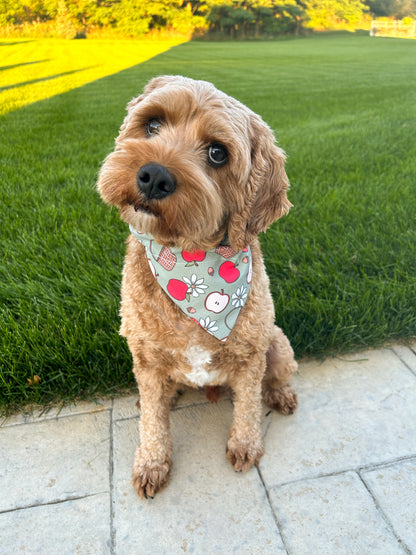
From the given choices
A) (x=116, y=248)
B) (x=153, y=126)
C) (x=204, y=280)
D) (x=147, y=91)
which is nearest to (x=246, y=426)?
(x=204, y=280)

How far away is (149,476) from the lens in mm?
1989

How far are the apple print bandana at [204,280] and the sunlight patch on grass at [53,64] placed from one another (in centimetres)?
780

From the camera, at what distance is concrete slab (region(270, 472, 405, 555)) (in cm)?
179

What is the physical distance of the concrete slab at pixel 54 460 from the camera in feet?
6.52

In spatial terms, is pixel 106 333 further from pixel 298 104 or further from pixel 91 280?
pixel 298 104

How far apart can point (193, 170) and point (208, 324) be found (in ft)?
2.28

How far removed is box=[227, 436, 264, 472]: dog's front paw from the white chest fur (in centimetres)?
41

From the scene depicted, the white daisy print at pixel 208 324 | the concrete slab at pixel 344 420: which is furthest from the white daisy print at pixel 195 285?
the concrete slab at pixel 344 420

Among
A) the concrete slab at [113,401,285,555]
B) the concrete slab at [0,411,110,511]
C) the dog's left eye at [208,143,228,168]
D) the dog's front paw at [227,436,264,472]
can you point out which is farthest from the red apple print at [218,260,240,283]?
the concrete slab at [0,411,110,511]

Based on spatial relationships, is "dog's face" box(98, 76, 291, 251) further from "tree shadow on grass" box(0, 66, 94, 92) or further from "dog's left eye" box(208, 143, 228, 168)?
"tree shadow on grass" box(0, 66, 94, 92)

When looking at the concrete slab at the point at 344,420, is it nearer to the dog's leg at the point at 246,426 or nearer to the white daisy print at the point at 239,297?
the dog's leg at the point at 246,426

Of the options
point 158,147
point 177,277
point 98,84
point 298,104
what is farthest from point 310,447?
point 98,84

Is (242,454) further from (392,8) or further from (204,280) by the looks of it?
(392,8)

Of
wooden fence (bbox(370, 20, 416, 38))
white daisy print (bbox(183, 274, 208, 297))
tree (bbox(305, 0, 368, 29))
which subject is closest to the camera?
white daisy print (bbox(183, 274, 208, 297))
